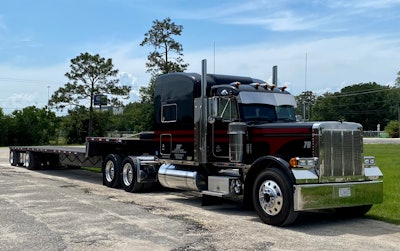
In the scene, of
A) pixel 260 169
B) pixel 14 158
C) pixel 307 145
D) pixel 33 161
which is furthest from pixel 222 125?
pixel 14 158

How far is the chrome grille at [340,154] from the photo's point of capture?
26.9ft

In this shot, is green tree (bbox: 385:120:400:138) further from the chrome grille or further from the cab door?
the chrome grille

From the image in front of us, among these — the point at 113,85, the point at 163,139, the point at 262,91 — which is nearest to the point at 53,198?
the point at 163,139

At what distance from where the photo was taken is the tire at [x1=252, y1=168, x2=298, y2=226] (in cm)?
793

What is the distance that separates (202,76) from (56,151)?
10.2 m

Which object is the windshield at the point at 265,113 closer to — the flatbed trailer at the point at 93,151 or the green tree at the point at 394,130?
the flatbed trailer at the point at 93,151

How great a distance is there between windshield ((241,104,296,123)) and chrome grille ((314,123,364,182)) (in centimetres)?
176

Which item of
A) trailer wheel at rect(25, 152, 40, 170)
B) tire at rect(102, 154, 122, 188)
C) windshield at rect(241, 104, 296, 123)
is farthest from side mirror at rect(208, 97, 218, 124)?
trailer wheel at rect(25, 152, 40, 170)

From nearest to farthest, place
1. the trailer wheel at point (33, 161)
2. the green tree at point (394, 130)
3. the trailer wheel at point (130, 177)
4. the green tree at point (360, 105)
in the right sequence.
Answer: the trailer wheel at point (130, 177)
the trailer wheel at point (33, 161)
the green tree at point (394, 130)
the green tree at point (360, 105)

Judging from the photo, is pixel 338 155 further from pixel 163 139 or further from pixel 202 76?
pixel 163 139

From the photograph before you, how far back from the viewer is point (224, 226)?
26.9ft

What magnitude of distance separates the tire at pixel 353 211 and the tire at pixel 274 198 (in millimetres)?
1839

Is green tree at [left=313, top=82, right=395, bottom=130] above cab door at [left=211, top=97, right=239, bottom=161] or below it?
above

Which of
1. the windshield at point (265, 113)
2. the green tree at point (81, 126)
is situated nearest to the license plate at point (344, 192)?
the windshield at point (265, 113)
